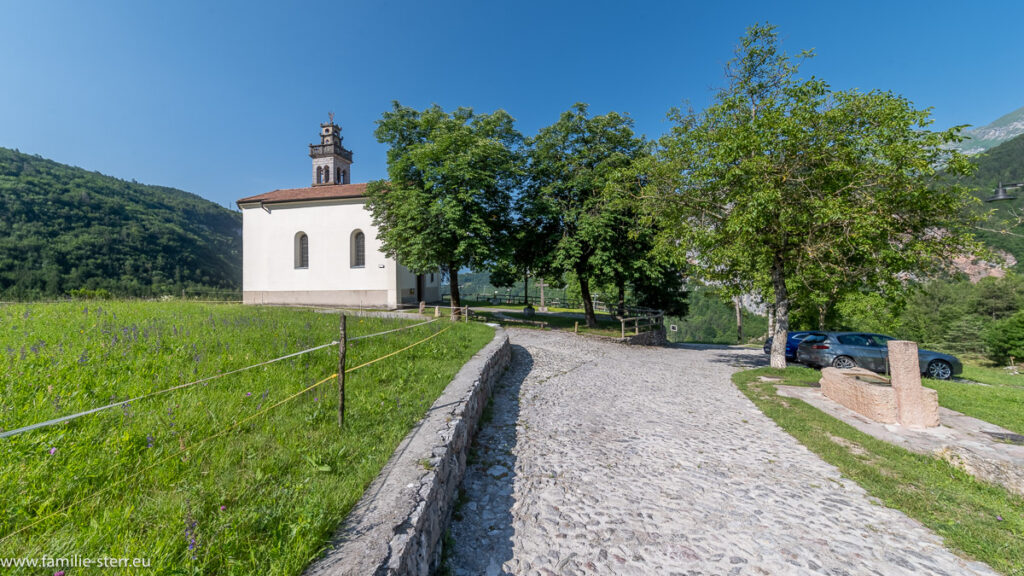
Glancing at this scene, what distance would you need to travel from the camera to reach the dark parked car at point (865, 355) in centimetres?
1105

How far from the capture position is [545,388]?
28.3ft

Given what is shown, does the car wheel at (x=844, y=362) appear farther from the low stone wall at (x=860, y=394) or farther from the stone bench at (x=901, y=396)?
the stone bench at (x=901, y=396)

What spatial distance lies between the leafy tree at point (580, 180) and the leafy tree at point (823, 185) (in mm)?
A: 7116

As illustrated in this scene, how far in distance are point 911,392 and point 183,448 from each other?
10057 mm

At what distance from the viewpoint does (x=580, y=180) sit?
18734 mm

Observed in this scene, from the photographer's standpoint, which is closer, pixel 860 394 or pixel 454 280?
pixel 860 394

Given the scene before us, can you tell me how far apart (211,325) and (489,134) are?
17.5 metres

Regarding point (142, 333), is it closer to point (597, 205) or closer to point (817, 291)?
point (817, 291)

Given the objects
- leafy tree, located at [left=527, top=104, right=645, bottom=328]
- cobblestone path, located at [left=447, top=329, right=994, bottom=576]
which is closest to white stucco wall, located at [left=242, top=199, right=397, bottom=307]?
leafy tree, located at [left=527, top=104, right=645, bottom=328]

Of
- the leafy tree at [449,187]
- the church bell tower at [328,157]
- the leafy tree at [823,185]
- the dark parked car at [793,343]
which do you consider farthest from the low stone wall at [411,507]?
the church bell tower at [328,157]

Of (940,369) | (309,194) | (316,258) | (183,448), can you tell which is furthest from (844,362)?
(309,194)

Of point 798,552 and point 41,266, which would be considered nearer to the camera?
point 798,552

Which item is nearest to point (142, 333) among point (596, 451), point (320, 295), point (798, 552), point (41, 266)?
point (596, 451)

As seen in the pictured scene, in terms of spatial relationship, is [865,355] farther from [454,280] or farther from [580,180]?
[454,280]
